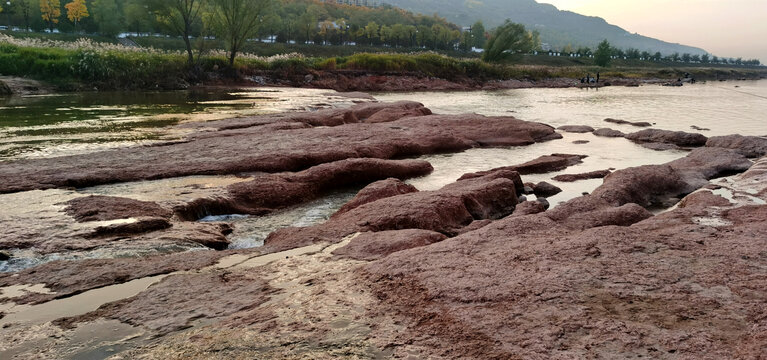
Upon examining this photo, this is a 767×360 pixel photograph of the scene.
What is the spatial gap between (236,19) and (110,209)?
162 feet

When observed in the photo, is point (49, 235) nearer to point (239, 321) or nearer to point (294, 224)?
point (294, 224)

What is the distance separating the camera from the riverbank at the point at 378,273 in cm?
427

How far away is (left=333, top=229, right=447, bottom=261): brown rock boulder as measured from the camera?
662cm

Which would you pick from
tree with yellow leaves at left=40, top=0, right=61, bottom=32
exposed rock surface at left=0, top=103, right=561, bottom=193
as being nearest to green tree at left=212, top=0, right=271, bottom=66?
exposed rock surface at left=0, top=103, right=561, bottom=193

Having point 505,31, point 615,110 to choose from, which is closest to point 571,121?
point 615,110

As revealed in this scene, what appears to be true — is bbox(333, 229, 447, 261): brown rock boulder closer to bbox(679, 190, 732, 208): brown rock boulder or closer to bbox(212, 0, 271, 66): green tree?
bbox(679, 190, 732, 208): brown rock boulder

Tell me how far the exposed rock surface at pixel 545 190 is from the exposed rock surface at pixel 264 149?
5.09 meters

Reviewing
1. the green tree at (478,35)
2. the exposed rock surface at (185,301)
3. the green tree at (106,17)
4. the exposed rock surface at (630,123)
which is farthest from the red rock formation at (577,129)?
the green tree at (478,35)

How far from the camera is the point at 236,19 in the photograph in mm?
53500

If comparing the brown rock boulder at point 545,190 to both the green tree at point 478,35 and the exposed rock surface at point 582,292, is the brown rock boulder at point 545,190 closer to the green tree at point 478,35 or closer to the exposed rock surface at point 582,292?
the exposed rock surface at point 582,292

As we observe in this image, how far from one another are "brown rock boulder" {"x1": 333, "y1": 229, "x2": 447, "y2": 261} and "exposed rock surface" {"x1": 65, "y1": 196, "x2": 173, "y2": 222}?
3.73 meters

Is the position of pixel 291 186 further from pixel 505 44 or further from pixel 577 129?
pixel 505 44

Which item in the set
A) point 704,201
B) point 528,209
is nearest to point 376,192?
point 528,209

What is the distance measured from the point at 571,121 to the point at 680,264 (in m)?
24.5
